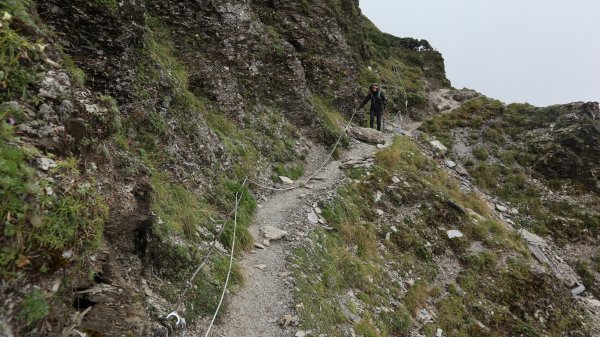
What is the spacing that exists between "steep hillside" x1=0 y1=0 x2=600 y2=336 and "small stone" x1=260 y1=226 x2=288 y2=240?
0.37 metres

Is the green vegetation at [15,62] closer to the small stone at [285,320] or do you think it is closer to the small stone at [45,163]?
the small stone at [45,163]

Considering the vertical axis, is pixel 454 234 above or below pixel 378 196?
below

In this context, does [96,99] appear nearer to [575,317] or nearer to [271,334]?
[271,334]

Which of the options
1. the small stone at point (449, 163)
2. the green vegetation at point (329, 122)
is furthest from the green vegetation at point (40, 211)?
the small stone at point (449, 163)

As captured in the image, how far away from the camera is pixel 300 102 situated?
23641 millimetres

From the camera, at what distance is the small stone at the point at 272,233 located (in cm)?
1324

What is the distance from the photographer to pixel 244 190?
15.2 m

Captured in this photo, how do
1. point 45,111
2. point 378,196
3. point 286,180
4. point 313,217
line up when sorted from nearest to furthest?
point 45,111 → point 313,217 → point 286,180 → point 378,196

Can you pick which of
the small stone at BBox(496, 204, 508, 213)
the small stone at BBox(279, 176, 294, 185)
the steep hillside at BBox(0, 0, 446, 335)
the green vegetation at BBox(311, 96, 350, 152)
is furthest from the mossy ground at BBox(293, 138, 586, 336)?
the small stone at BBox(496, 204, 508, 213)

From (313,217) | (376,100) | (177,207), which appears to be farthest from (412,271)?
(376,100)

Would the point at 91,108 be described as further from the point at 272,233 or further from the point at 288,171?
the point at 288,171

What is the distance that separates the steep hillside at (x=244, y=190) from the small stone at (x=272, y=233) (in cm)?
37

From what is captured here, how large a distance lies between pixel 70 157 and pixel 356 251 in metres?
11.2

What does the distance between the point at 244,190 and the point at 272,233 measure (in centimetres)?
257
